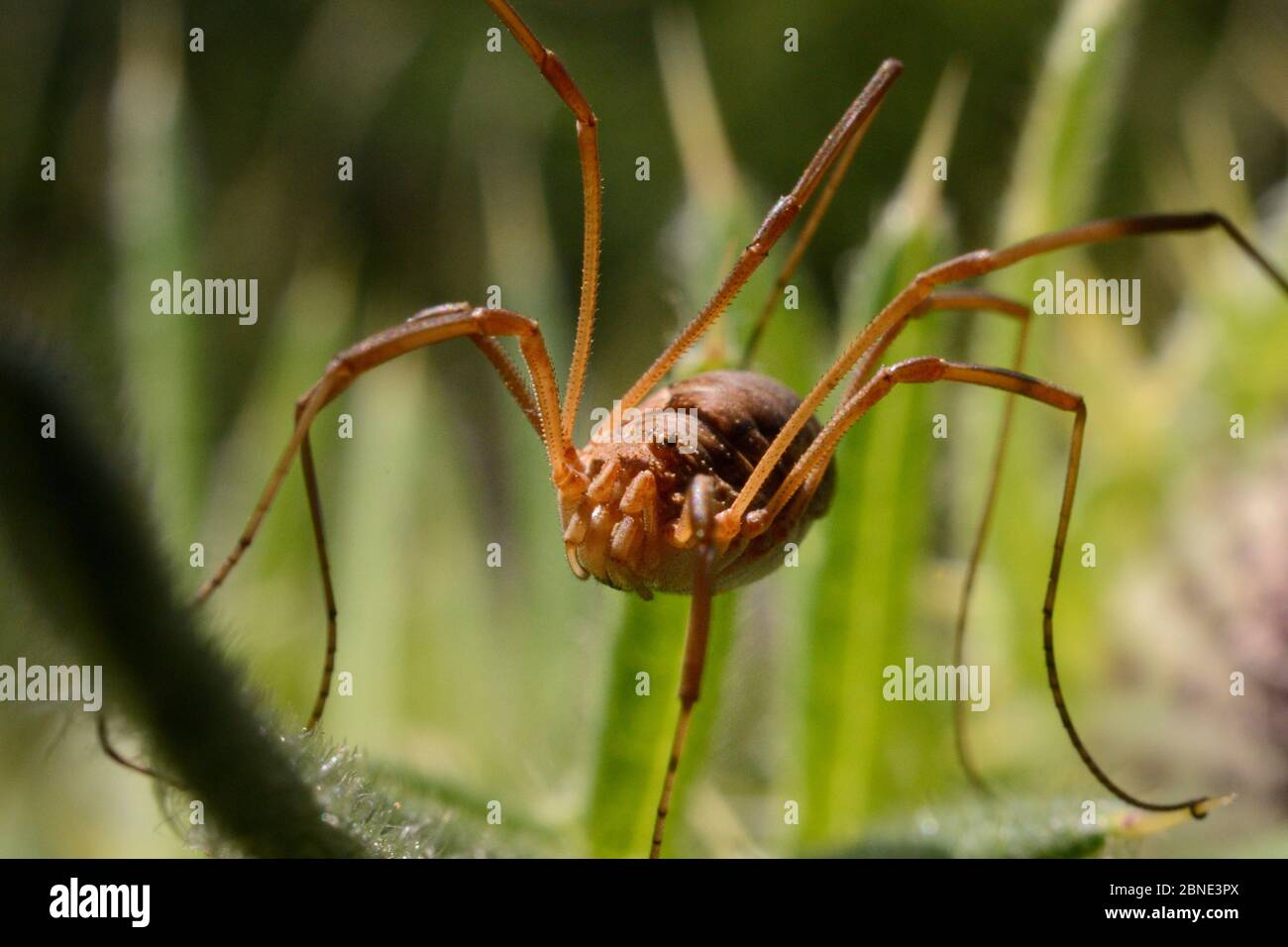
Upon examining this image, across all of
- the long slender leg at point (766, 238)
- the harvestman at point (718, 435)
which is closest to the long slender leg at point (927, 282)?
the harvestman at point (718, 435)

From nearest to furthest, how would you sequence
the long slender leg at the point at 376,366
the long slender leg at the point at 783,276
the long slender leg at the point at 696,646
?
the long slender leg at the point at 696,646 < the long slender leg at the point at 376,366 < the long slender leg at the point at 783,276

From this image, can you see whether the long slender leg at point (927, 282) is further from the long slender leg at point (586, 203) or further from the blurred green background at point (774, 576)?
the long slender leg at point (586, 203)

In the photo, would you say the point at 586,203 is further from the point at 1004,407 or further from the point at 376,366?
the point at 1004,407

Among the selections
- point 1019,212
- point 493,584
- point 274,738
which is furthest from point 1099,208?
point 274,738

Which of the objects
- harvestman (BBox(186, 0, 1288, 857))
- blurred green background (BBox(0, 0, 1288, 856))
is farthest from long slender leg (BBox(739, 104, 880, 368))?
harvestman (BBox(186, 0, 1288, 857))

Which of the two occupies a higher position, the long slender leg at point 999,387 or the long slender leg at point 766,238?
the long slender leg at point 766,238

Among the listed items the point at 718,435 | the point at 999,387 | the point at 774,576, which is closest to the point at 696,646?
the point at 718,435

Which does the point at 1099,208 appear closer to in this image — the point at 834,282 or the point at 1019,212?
the point at 834,282

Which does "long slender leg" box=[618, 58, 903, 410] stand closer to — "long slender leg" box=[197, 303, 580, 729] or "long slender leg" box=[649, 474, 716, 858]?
"long slender leg" box=[197, 303, 580, 729]
